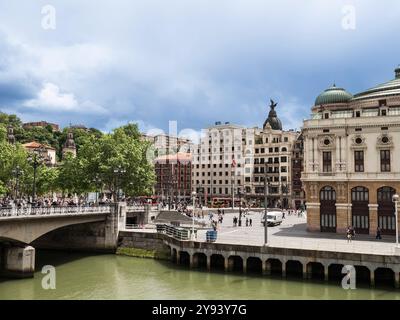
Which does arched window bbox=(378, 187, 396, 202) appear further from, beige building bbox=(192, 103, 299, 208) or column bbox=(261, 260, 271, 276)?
beige building bbox=(192, 103, 299, 208)

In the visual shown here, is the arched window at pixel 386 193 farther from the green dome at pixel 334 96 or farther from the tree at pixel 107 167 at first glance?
the tree at pixel 107 167

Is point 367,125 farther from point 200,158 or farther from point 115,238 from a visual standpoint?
point 200,158

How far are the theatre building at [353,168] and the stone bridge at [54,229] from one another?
1030 inches

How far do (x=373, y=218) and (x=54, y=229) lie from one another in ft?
121

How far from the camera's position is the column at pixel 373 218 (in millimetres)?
54875

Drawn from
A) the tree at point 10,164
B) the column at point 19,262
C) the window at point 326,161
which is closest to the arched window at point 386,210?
the window at point 326,161

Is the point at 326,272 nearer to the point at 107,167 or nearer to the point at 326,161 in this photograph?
the point at 326,161

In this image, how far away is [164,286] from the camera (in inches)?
1634

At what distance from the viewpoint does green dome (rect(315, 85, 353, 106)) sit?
87.9 meters

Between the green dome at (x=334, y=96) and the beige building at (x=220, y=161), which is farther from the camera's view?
the beige building at (x=220, y=161)

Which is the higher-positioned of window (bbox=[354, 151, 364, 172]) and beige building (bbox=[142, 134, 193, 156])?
beige building (bbox=[142, 134, 193, 156])

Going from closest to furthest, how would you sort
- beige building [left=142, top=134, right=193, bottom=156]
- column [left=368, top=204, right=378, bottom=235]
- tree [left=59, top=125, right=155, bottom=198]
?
column [left=368, top=204, right=378, bottom=235]
tree [left=59, top=125, right=155, bottom=198]
beige building [left=142, top=134, right=193, bottom=156]

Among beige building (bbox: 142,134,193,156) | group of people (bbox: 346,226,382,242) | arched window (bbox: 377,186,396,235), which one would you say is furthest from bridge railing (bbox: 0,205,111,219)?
beige building (bbox: 142,134,193,156)

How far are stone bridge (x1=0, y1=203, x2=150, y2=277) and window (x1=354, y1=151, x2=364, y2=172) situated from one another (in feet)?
101
